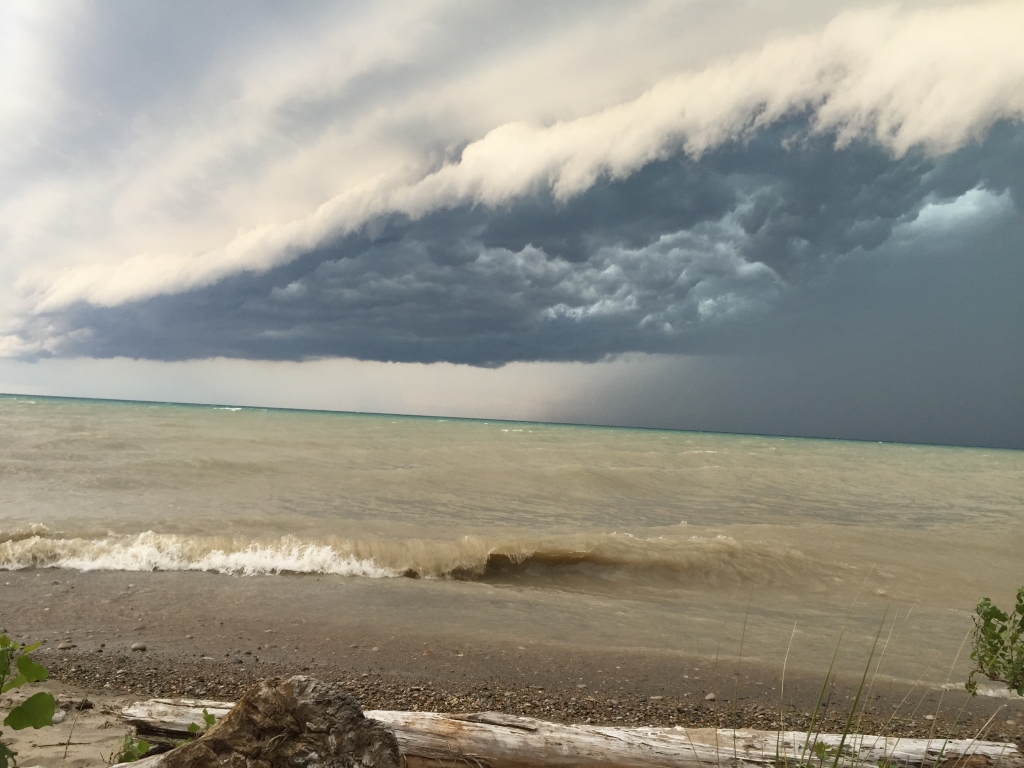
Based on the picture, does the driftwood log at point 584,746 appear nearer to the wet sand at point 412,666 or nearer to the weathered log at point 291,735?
the weathered log at point 291,735

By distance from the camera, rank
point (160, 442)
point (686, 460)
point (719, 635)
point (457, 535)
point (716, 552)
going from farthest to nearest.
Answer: point (686, 460)
point (160, 442)
point (457, 535)
point (716, 552)
point (719, 635)

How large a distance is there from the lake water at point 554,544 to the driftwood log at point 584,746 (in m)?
1.25

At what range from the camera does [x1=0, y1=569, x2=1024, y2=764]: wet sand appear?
4.49 m

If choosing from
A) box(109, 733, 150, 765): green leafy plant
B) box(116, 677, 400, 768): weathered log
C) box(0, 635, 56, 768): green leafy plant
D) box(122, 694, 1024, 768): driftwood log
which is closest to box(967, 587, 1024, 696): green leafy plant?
box(122, 694, 1024, 768): driftwood log

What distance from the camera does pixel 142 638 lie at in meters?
5.52

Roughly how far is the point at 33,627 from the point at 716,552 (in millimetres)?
9149

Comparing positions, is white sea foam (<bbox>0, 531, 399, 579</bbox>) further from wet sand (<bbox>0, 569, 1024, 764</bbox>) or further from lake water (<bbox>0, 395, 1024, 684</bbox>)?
wet sand (<bbox>0, 569, 1024, 764</bbox>)

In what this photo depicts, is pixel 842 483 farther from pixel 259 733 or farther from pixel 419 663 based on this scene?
pixel 259 733

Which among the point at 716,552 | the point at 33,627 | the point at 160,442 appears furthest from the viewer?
the point at 160,442

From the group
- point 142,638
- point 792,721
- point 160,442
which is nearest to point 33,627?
point 142,638

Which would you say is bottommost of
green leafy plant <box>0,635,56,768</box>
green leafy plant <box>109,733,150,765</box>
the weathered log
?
green leafy plant <box>109,733,150,765</box>

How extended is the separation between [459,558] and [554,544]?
1768mm

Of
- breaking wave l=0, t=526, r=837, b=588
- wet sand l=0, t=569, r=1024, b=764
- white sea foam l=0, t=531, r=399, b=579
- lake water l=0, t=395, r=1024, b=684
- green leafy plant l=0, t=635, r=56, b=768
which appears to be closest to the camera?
green leafy plant l=0, t=635, r=56, b=768

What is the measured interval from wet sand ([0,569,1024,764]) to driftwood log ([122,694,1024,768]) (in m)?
0.90
